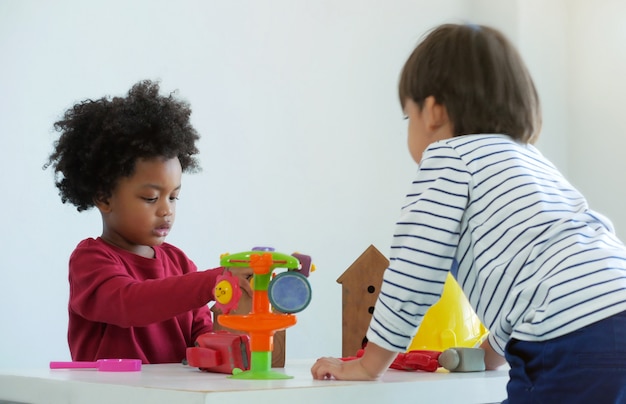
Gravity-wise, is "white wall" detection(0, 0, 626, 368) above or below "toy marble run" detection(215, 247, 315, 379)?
above

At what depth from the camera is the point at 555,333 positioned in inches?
29.9

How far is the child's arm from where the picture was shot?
0.85 meters

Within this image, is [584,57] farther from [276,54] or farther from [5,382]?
[5,382]

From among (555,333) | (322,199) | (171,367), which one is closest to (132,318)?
(171,367)

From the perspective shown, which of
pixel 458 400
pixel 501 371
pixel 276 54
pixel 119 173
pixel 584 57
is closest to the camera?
pixel 458 400

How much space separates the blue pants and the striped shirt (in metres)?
0.02

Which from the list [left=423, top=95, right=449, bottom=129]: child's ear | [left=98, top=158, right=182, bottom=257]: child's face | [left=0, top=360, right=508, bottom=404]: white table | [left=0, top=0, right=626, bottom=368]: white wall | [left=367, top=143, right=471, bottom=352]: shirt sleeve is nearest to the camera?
[left=0, top=360, right=508, bottom=404]: white table

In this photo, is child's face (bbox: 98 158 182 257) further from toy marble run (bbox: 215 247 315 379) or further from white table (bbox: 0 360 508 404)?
toy marble run (bbox: 215 247 315 379)

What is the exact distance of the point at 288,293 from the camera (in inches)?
34.0

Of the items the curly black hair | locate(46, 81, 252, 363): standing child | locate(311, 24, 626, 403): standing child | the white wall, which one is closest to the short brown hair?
locate(311, 24, 626, 403): standing child

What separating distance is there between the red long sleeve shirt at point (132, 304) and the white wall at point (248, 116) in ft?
1.16

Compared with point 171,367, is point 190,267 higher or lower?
higher

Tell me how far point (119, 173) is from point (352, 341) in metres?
0.47

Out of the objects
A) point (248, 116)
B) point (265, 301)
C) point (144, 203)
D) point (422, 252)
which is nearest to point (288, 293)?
point (265, 301)
